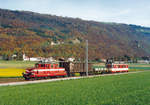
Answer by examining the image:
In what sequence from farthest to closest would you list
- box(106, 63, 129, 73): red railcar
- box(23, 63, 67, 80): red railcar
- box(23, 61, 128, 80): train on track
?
box(106, 63, 129, 73): red railcar, box(23, 61, 128, 80): train on track, box(23, 63, 67, 80): red railcar

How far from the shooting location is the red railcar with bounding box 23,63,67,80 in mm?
43844

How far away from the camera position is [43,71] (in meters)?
46.1

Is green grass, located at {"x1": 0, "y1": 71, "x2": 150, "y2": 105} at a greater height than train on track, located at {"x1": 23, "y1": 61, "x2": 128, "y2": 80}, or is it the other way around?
green grass, located at {"x1": 0, "y1": 71, "x2": 150, "y2": 105}

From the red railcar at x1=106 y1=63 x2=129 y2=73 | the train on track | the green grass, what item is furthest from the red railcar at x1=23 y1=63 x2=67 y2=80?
the red railcar at x1=106 y1=63 x2=129 y2=73

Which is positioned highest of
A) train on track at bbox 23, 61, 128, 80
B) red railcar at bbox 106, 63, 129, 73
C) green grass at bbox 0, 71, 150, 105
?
green grass at bbox 0, 71, 150, 105

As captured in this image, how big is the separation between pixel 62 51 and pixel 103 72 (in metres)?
79.0

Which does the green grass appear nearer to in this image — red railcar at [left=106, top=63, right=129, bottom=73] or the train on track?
the train on track

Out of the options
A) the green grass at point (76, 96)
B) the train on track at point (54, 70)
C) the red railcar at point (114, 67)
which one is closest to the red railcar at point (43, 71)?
the train on track at point (54, 70)

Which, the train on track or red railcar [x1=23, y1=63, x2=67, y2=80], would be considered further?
the train on track

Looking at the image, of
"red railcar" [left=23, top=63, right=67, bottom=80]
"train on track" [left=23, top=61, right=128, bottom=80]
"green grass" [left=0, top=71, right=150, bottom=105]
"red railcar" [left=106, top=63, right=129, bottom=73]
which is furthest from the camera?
"red railcar" [left=106, top=63, right=129, bottom=73]

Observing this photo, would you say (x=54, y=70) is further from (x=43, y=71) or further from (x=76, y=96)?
(x=76, y=96)

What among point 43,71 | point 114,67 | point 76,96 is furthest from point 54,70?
point 114,67

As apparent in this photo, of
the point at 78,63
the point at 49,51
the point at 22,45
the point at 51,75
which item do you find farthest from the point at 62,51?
the point at 51,75

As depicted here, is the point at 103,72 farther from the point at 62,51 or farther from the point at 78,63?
the point at 62,51
